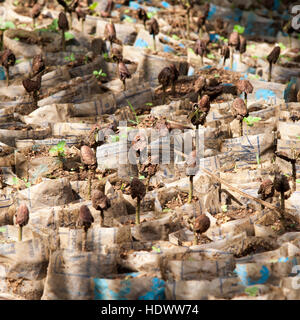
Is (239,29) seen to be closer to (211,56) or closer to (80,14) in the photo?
(211,56)

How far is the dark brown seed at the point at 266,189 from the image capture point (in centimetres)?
665

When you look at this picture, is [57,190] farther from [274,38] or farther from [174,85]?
[274,38]

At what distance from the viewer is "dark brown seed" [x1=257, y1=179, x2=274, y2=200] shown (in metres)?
6.65

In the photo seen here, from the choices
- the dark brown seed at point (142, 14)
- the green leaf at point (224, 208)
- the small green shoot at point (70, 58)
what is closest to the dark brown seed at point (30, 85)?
the small green shoot at point (70, 58)

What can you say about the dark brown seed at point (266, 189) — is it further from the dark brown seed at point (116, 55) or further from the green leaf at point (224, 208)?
the dark brown seed at point (116, 55)

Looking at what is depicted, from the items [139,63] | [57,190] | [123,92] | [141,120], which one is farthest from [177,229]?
[139,63]

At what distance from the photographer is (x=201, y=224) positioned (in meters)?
6.14

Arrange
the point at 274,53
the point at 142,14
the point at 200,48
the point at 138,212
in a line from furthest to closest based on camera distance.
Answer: the point at 142,14 < the point at 200,48 < the point at 274,53 < the point at 138,212

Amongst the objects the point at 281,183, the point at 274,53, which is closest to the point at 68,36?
the point at 274,53

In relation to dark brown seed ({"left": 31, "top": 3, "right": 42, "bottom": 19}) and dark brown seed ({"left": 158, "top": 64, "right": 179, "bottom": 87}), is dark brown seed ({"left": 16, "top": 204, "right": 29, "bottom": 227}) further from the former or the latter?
dark brown seed ({"left": 31, "top": 3, "right": 42, "bottom": 19})

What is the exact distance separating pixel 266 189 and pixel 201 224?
34.0 inches

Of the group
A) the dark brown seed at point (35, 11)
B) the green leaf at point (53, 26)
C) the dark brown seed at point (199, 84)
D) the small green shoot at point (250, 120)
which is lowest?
the small green shoot at point (250, 120)

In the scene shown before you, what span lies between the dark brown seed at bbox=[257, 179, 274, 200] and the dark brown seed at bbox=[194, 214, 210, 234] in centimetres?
78

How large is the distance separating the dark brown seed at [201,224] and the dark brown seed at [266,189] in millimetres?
775
